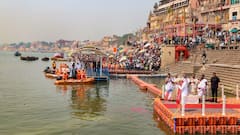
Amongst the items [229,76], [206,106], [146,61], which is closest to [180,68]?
[146,61]

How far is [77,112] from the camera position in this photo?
21.9 metres

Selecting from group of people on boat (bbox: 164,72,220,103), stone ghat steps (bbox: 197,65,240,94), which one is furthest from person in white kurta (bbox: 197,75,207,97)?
stone ghat steps (bbox: 197,65,240,94)

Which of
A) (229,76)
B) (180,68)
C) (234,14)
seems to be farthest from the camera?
(234,14)

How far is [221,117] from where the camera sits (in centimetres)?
1627

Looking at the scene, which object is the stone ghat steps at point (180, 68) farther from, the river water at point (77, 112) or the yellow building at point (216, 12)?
the yellow building at point (216, 12)

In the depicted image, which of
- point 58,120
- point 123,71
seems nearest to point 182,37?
point 123,71

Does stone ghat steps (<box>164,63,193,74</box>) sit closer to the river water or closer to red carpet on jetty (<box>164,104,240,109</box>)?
the river water

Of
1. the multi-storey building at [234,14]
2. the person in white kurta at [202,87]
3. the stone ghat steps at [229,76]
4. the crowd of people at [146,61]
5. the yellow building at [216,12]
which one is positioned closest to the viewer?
the person in white kurta at [202,87]

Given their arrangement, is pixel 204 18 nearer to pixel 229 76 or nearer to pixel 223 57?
pixel 223 57

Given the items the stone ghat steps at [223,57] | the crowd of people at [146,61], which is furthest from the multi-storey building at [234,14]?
the stone ghat steps at [223,57]

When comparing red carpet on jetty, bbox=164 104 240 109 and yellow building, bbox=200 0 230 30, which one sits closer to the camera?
red carpet on jetty, bbox=164 104 240 109

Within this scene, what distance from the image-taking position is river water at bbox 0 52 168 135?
1756 cm

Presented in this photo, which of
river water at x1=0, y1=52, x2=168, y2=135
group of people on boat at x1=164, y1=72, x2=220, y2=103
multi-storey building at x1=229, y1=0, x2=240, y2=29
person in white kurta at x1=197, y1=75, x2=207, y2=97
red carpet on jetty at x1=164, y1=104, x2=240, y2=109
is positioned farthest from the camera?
multi-storey building at x1=229, y1=0, x2=240, y2=29

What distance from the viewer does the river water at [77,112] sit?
691 inches
